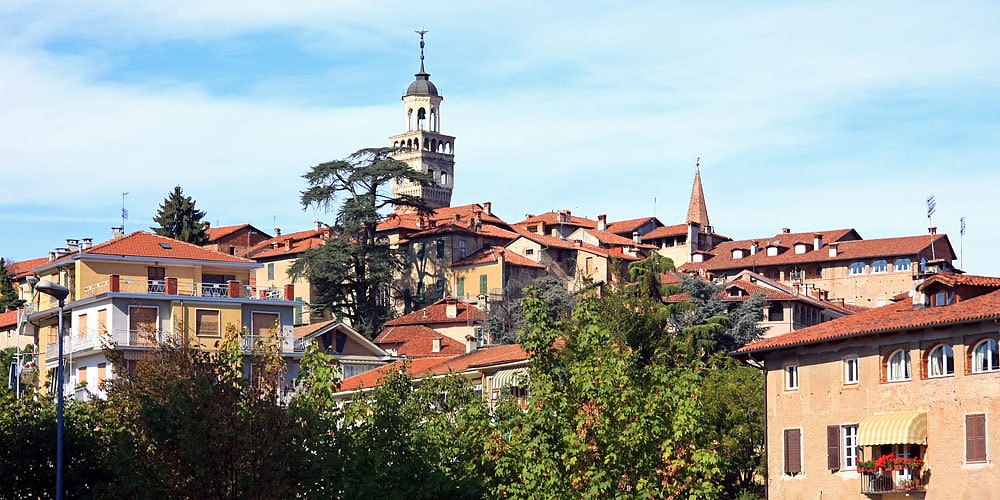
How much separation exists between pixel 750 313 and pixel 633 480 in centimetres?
5365

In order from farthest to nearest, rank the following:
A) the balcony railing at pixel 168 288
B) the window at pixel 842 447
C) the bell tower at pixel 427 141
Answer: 1. the bell tower at pixel 427 141
2. the balcony railing at pixel 168 288
3. the window at pixel 842 447

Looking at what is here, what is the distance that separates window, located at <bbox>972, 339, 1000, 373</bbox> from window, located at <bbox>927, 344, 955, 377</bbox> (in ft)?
2.33

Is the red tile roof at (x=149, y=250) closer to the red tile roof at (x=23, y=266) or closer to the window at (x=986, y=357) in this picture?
the window at (x=986, y=357)

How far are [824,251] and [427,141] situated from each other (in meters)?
55.4

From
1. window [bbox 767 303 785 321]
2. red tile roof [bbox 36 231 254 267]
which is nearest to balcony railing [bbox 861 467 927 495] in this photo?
red tile roof [bbox 36 231 254 267]

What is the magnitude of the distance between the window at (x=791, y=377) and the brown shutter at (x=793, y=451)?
118cm

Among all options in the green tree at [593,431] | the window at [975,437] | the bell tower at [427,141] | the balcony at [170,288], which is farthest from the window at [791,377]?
the bell tower at [427,141]

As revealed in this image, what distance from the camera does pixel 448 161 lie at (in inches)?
7052

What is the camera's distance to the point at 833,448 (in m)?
48.2

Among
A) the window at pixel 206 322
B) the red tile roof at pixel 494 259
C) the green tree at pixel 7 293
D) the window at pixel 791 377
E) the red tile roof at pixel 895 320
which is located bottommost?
the window at pixel 791 377

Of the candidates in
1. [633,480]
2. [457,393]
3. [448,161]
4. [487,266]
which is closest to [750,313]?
[487,266]

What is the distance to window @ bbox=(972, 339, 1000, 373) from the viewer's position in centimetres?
4409

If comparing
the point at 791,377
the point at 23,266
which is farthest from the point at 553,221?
the point at 791,377

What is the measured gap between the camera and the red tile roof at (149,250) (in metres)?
70.8
